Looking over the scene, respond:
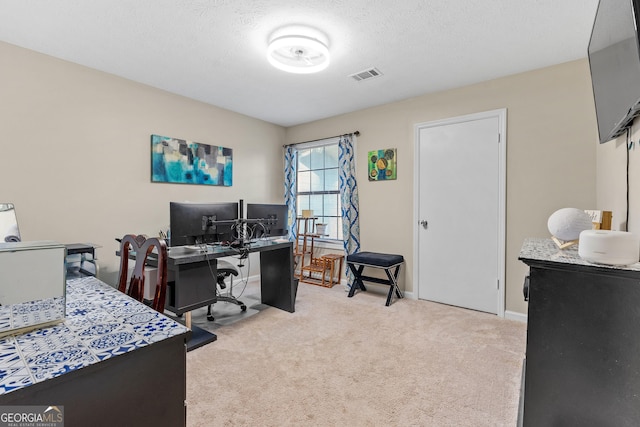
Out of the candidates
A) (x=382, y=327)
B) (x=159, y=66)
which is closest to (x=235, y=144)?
(x=159, y=66)

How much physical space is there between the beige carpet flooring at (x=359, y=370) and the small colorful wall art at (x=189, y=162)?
1.90 metres

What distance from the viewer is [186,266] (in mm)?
2436

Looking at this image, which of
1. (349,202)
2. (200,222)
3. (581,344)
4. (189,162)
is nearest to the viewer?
(581,344)

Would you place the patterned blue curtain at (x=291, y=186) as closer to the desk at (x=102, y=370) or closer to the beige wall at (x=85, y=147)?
the beige wall at (x=85, y=147)

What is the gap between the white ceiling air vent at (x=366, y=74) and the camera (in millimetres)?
2916

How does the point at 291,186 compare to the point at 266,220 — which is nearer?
the point at 266,220

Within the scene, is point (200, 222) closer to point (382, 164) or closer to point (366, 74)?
point (366, 74)

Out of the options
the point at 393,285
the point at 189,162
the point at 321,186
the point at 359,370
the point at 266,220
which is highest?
the point at 189,162

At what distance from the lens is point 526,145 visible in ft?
9.64

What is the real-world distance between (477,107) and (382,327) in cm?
254

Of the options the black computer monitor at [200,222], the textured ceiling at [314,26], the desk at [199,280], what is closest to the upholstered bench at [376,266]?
the desk at [199,280]

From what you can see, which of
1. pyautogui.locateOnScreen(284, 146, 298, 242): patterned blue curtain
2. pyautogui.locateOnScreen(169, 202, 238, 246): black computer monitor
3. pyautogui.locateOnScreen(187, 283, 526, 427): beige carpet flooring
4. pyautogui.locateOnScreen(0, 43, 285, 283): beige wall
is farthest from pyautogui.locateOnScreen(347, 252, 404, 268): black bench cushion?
pyautogui.locateOnScreen(0, 43, 285, 283): beige wall

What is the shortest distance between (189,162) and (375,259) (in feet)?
8.52

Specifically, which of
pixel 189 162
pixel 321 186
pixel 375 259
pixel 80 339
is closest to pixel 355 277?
pixel 375 259
